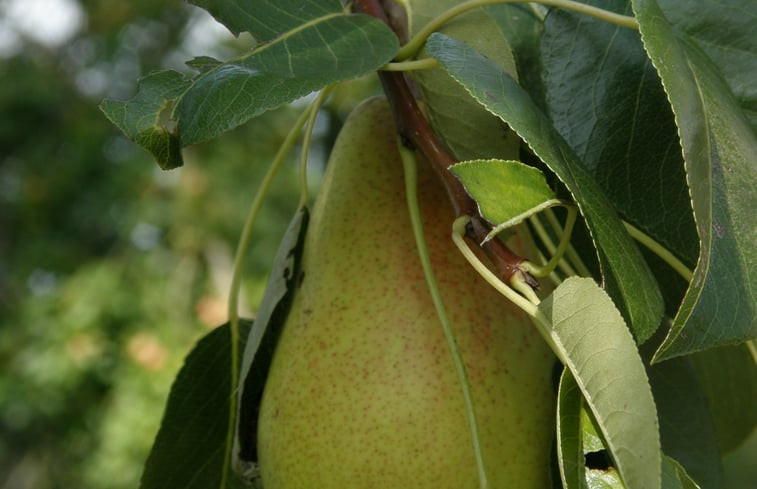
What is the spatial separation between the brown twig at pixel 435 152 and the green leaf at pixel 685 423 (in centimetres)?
25

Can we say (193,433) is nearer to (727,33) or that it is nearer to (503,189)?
(503,189)

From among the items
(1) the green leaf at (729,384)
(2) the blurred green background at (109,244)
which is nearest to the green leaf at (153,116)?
(1) the green leaf at (729,384)

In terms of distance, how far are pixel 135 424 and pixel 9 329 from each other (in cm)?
107

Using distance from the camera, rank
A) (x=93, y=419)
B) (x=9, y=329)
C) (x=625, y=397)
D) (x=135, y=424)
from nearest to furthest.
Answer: (x=625, y=397) < (x=135, y=424) < (x=93, y=419) < (x=9, y=329)

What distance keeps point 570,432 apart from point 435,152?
8.8 inches

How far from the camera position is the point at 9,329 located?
3500 millimetres

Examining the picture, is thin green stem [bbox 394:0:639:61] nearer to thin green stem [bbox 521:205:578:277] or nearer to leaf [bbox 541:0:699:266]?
leaf [bbox 541:0:699:266]

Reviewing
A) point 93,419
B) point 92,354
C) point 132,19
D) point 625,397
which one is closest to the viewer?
point 625,397

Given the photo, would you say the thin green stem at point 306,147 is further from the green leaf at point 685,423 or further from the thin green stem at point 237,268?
the green leaf at point 685,423

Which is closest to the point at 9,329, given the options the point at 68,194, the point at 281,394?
the point at 68,194

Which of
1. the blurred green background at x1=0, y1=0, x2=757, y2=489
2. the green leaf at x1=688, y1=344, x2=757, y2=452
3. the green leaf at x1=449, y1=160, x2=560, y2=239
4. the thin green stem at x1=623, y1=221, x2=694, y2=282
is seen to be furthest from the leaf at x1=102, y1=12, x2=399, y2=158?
the blurred green background at x1=0, y1=0, x2=757, y2=489

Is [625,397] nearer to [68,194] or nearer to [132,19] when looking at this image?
[132,19]

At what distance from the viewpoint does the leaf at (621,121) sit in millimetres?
670

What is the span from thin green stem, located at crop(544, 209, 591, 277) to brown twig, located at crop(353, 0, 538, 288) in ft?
0.27
